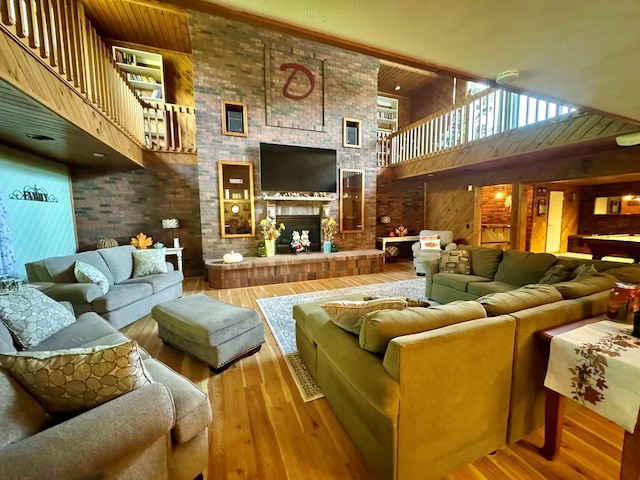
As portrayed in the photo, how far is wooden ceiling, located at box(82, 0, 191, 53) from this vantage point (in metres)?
4.63

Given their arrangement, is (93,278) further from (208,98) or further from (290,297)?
(208,98)

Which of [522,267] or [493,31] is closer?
[493,31]

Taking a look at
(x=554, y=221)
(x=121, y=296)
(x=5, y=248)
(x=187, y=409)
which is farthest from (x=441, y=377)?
(x=554, y=221)

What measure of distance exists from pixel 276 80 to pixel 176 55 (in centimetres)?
252

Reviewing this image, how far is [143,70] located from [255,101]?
252 centimetres

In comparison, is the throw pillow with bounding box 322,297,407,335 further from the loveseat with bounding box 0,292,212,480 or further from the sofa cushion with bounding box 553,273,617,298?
the sofa cushion with bounding box 553,273,617,298

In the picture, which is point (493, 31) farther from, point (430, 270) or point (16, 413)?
point (430, 270)

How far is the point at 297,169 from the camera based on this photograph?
18.2 feet

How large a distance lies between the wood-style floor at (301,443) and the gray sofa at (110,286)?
4.59 feet

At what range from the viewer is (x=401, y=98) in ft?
27.2

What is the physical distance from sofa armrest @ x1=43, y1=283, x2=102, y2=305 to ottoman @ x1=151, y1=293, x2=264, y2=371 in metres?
0.88

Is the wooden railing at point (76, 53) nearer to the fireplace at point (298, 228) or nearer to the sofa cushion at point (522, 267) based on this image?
the fireplace at point (298, 228)

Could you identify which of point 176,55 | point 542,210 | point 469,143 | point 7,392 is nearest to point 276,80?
point 176,55

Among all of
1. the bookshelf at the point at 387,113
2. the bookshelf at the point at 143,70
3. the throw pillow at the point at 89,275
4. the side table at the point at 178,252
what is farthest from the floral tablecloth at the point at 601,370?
the bookshelf at the point at 387,113
